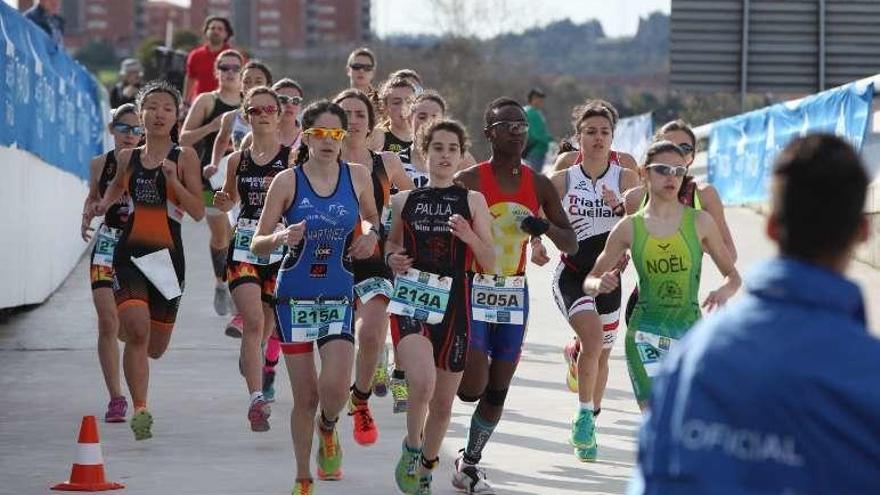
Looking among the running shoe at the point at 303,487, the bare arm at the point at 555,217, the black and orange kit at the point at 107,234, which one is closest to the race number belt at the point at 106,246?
the black and orange kit at the point at 107,234

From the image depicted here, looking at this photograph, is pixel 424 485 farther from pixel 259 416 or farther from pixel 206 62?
pixel 206 62

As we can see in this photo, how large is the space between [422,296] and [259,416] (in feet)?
7.65

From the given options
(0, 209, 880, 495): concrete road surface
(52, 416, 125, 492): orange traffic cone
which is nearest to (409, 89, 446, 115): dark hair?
(0, 209, 880, 495): concrete road surface

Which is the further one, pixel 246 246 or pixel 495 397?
pixel 246 246

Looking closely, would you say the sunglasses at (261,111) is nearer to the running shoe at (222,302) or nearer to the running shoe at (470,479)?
the running shoe at (470,479)

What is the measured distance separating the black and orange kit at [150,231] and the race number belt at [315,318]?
2362 mm

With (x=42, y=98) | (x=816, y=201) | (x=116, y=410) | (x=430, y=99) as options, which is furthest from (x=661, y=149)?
(x=42, y=98)

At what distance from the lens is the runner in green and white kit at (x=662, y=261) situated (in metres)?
9.21

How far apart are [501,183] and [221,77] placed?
17.2 ft

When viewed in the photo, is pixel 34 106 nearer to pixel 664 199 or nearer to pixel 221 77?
pixel 221 77

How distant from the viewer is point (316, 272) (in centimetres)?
904

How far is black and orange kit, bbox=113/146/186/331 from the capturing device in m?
11.2

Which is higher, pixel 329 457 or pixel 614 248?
pixel 614 248

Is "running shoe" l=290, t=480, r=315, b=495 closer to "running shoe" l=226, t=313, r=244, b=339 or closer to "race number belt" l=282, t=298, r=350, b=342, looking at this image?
"race number belt" l=282, t=298, r=350, b=342
